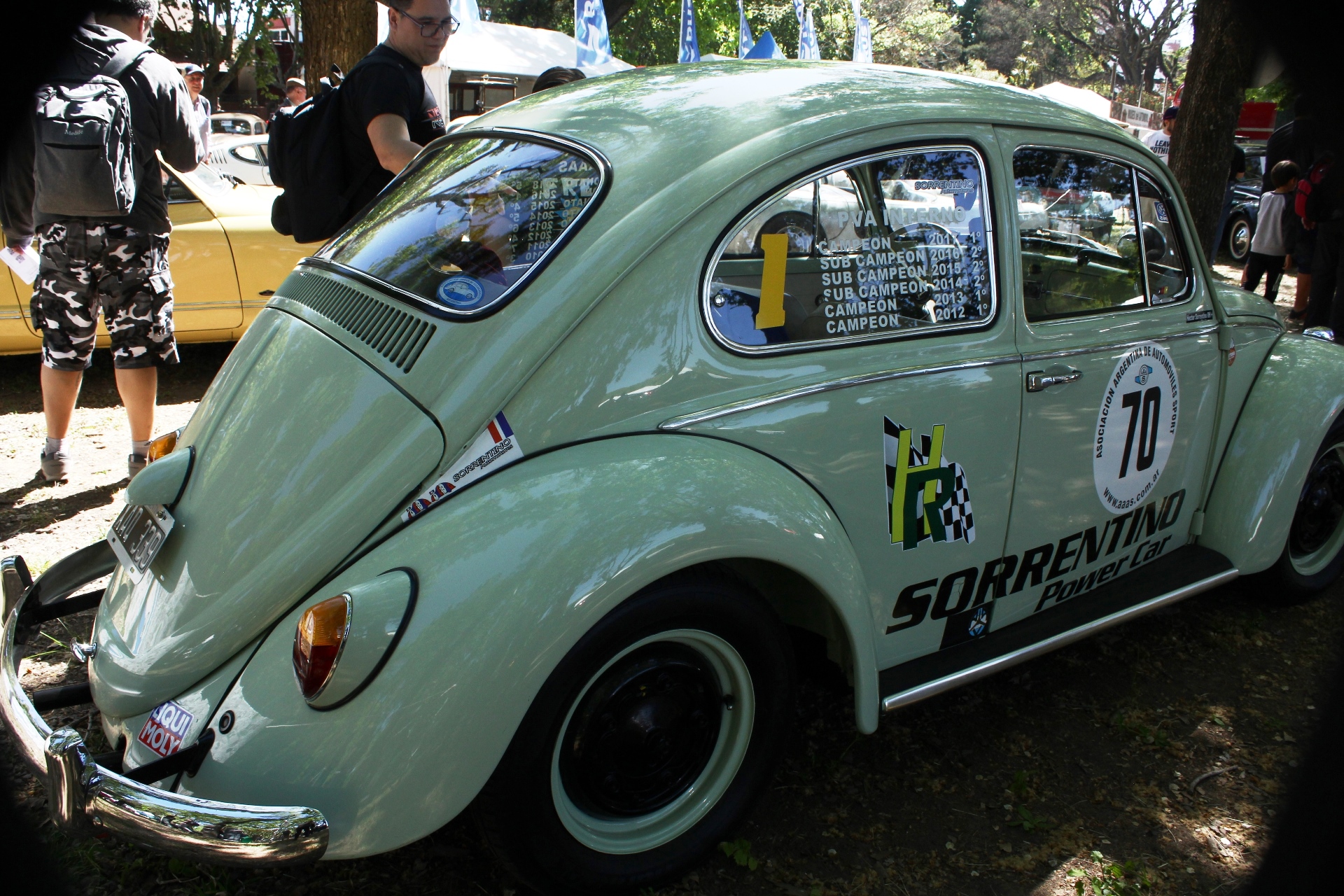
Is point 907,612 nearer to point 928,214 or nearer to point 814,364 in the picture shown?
point 814,364

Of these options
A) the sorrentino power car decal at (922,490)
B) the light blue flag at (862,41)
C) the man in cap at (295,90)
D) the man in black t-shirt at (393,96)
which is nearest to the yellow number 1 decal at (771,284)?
the sorrentino power car decal at (922,490)

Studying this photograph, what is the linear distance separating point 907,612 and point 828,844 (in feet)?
2.10

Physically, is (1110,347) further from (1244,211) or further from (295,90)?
(1244,211)

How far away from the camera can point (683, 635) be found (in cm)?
204

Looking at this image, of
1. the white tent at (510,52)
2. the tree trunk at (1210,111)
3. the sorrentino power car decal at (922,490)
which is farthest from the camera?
the white tent at (510,52)

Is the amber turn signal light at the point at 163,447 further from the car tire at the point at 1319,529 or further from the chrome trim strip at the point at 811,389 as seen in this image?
the car tire at the point at 1319,529

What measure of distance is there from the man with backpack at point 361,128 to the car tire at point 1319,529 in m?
3.66

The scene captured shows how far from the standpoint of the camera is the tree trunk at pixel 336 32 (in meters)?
5.85

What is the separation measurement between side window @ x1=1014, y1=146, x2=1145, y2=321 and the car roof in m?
0.11

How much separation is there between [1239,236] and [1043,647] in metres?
13.8

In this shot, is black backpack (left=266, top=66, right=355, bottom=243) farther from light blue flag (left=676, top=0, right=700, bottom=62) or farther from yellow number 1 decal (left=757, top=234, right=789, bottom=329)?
light blue flag (left=676, top=0, right=700, bottom=62)

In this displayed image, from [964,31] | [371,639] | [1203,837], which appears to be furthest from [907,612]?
[964,31]

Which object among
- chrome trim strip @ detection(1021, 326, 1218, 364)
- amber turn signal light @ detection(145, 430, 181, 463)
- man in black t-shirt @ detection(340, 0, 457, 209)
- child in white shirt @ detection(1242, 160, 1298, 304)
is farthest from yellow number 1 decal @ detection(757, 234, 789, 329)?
child in white shirt @ detection(1242, 160, 1298, 304)

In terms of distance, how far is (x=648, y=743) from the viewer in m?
2.07
